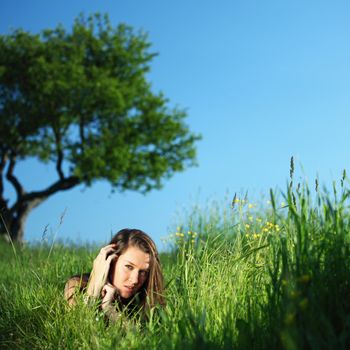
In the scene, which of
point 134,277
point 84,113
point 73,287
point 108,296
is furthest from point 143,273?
point 84,113

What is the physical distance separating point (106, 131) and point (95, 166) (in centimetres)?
204

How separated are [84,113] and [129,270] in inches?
805

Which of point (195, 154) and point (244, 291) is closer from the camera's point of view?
point (244, 291)

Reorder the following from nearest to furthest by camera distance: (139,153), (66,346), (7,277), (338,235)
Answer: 1. (338,235)
2. (66,346)
3. (7,277)
4. (139,153)

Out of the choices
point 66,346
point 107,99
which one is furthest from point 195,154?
point 66,346

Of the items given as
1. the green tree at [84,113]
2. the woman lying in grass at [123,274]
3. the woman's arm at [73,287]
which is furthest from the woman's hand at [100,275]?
the green tree at [84,113]

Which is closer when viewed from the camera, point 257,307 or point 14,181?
point 257,307

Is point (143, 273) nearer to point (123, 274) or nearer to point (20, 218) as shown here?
point (123, 274)

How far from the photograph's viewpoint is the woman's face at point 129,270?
511 cm

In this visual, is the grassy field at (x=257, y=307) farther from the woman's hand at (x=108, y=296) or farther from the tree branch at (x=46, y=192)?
the tree branch at (x=46, y=192)

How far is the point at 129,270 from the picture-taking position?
5125 millimetres

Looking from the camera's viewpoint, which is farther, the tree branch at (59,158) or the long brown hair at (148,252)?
the tree branch at (59,158)

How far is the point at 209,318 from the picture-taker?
413 cm

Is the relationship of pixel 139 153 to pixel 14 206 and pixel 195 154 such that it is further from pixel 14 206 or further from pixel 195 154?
pixel 14 206
